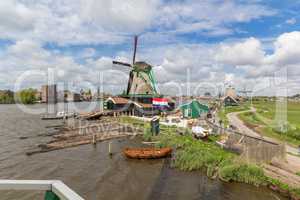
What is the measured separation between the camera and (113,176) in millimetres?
20328

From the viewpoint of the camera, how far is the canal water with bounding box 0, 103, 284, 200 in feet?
53.1

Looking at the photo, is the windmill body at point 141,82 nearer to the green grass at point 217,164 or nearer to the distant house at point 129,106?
the distant house at point 129,106

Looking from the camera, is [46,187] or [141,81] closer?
[46,187]

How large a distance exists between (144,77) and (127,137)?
98.9ft

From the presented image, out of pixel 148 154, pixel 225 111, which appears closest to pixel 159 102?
pixel 225 111

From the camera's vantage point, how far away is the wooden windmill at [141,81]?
62.5 m

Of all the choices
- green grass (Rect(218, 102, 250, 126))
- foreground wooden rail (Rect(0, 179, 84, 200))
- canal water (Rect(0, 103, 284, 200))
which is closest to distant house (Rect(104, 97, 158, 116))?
green grass (Rect(218, 102, 250, 126))

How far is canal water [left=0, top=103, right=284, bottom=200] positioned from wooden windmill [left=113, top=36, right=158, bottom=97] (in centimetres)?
3369

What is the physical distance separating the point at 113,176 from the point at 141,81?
44.7 meters

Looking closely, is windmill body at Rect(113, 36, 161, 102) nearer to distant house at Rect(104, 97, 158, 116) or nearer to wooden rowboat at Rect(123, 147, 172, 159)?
distant house at Rect(104, 97, 158, 116)

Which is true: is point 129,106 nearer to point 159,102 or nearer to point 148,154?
point 159,102

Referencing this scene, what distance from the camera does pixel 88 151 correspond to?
28.6 m

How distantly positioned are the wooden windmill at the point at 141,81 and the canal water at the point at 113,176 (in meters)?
33.7

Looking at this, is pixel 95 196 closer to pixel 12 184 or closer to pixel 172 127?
pixel 12 184
